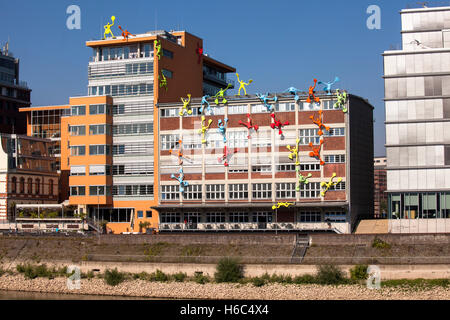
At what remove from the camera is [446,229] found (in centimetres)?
9225

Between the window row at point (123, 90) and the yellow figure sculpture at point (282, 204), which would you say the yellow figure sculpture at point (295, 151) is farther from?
the window row at point (123, 90)

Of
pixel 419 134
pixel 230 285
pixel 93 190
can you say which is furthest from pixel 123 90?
pixel 419 134

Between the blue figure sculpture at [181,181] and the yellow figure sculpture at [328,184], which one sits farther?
the blue figure sculpture at [181,181]

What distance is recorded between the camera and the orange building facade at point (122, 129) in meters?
111

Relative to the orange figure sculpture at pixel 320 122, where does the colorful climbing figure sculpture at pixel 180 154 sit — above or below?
below

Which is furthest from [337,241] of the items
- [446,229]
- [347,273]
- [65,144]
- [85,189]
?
[65,144]

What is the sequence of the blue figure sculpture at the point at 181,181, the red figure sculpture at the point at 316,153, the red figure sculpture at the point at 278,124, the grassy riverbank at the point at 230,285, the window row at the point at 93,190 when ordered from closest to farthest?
1. the grassy riverbank at the point at 230,285
2. the red figure sculpture at the point at 316,153
3. the red figure sculpture at the point at 278,124
4. the blue figure sculpture at the point at 181,181
5. the window row at the point at 93,190

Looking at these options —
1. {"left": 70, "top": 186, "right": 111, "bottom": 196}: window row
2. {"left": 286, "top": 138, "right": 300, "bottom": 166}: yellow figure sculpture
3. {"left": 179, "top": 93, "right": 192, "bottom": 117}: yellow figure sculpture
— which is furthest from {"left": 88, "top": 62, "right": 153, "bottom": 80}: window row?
{"left": 286, "top": 138, "right": 300, "bottom": 166}: yellow figure sculpture

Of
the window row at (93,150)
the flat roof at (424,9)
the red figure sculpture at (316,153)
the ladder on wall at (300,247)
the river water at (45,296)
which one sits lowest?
the river water at (45,296)

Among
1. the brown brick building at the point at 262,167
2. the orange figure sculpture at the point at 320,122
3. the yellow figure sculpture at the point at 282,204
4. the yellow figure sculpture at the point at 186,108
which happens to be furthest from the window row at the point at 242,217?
the yellow figure sculpture at the point at 186,108

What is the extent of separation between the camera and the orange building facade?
11112 cm

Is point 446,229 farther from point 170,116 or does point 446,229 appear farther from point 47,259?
point 47,259

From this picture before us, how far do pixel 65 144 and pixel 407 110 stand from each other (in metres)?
59.6

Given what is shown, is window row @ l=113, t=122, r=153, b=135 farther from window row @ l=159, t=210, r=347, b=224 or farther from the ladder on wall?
the ladder on wall
